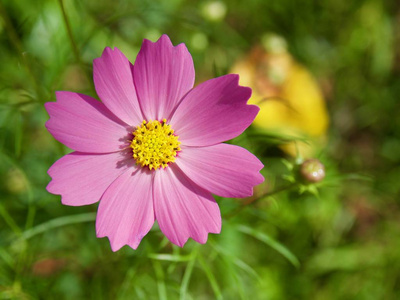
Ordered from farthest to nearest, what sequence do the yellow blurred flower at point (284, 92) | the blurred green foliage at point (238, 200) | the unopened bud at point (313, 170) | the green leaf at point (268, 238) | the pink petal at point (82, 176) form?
1. the yellow blurred flower at point (284, 92)
2. the blurred green foliage at point (238, 200)
3. the green leaf at point (268, 238)
4. the unopened bud at point (313, 170)
5. the pink petal at point (82, 176)

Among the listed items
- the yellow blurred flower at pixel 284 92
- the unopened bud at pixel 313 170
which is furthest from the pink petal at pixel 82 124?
the yellow blurred flower at pixel 284 92

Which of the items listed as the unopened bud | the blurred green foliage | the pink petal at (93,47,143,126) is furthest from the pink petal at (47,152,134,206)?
the unopened bud

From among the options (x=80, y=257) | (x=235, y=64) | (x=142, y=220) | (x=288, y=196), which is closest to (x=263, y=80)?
(x=235, y=64)

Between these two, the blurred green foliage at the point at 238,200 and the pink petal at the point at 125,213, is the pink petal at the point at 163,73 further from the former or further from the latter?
the blurred green foliage at the point at 238,200

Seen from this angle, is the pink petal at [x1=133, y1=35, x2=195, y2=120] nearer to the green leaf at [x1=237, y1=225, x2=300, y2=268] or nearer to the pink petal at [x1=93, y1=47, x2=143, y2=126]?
the pink petal at [x1=93, y1=47, x2=143, y2=126]

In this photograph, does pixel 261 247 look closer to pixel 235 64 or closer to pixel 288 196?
pixel 288 196

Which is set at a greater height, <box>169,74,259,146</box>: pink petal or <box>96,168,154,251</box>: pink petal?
<box>169,74,259,146</box>: pink petal
